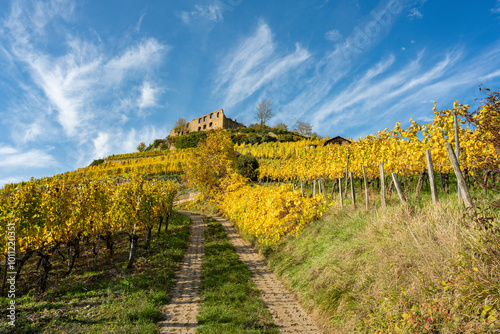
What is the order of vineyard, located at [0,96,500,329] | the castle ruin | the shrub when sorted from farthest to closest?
the castle ruin < the shrub < vineyard, located at [0,96,500,329]

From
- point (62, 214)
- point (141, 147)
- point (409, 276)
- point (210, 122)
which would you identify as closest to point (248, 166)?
point (62, 214)

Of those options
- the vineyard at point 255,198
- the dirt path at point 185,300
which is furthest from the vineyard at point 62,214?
the dirt path at point 185,300

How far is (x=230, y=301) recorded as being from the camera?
535cm

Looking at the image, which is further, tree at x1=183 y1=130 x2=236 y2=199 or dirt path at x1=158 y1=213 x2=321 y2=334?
tree at x1=183 y1=130 x2=236 y2=199

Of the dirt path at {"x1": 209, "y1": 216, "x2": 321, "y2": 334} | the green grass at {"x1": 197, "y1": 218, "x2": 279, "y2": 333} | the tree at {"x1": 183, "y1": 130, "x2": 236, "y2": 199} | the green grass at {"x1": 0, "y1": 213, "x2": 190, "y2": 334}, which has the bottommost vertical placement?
the dirt path at {"x1": 209, "y1": 216, "x2": 321, "y2": 334}

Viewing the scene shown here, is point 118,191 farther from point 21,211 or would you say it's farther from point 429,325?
point 429,325

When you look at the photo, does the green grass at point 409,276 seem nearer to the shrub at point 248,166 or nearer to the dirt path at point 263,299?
the dirt path at point 263,299

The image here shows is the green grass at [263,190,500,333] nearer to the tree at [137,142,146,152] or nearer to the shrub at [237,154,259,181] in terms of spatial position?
the shrub at [237,154,259,181]

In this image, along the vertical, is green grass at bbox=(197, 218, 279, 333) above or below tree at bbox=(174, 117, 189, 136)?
below

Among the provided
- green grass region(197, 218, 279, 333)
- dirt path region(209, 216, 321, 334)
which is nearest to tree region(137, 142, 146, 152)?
green grass region(197, 218, 279, 333)

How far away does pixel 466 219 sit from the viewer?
368 centimetres

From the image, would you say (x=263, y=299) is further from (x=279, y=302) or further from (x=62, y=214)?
(x=62, y=214)

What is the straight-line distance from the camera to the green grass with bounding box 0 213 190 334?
432 cm

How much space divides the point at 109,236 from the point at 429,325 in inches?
Answer: 401
